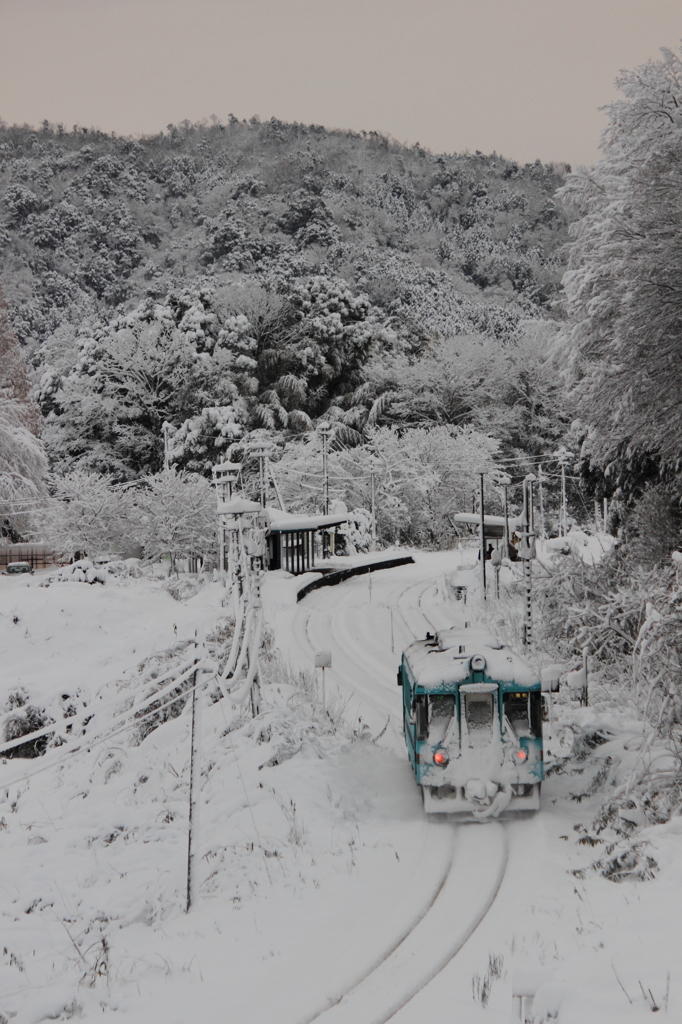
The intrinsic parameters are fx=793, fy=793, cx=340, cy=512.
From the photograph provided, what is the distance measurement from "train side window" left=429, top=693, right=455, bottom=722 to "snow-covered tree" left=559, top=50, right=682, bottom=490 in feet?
26.7

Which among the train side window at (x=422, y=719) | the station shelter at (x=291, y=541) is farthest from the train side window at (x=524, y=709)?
the station shelter at (x=291, y=541)

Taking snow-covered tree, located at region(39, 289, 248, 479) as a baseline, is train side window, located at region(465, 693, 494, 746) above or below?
below

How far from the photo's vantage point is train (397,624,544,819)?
36.6 feet

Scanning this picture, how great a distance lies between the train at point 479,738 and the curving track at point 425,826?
45 cm

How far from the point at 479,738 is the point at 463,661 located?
109 centimetres

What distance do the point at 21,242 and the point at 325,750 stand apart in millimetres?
115866

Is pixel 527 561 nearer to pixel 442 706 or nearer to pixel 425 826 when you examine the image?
pixel 442 706

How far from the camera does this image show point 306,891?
9.25m

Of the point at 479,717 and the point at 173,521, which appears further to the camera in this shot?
the point at 173,521

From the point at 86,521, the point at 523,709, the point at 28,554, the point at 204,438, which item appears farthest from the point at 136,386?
the point at 523,709

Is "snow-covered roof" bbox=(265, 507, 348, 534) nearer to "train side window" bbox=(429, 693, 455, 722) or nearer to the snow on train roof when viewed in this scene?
the snow on train roof

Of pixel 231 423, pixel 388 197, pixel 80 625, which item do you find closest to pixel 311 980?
pixel 80 625

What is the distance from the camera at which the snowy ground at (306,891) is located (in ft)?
23.0

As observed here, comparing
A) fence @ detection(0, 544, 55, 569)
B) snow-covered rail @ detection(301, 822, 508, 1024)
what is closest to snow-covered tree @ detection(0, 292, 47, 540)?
fence @ detection(0, 544, 55, 569)
